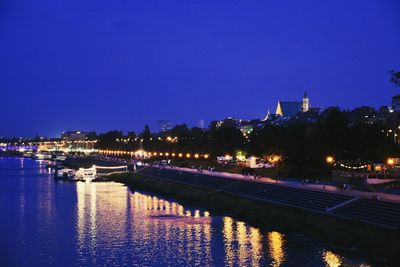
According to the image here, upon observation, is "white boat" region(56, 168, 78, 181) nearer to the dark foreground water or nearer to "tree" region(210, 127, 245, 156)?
"tree" region(210, 127, 245, 156)

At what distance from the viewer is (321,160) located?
157 ft

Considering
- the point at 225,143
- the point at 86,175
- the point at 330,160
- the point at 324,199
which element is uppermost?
the point at 225,143

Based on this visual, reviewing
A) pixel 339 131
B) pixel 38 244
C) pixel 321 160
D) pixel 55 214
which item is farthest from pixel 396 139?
pixel 38 244

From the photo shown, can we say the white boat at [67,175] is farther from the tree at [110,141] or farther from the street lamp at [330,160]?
the tree at [110,141]

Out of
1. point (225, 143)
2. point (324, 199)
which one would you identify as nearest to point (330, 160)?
point (324, 199)

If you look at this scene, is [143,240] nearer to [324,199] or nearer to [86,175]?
[324,199]

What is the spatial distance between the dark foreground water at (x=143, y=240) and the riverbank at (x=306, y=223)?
2.49 ft

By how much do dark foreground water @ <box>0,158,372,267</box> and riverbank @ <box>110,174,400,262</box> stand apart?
759 mm

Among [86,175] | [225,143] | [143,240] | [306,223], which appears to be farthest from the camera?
[225,143]

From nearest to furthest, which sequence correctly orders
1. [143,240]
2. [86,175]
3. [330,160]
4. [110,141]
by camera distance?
1. [143,240]
2. [330,160]
3. [86,175]
4. [110,141]

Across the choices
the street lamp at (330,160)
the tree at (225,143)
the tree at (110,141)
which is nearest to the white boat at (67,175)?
the tree at (225,143)

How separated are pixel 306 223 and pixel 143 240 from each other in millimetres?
8659

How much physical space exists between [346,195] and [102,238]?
529 inches

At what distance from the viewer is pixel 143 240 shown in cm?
2828
